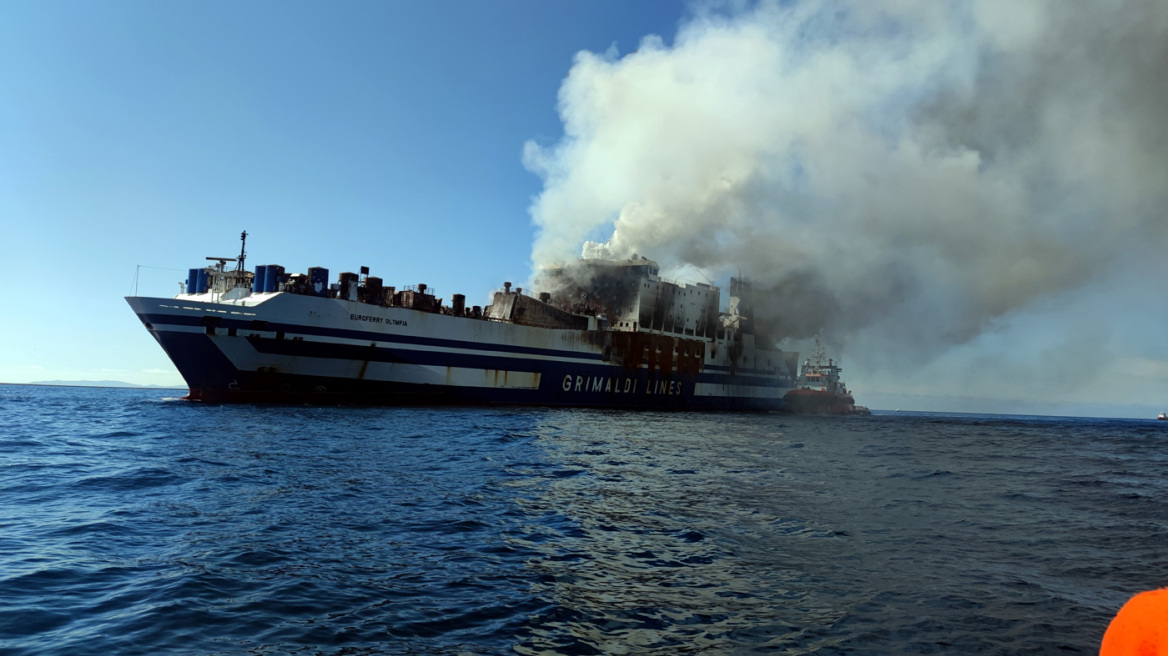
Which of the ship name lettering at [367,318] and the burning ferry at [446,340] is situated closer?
the burning ferry at [446,340]

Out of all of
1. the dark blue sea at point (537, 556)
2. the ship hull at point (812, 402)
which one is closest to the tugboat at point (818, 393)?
the ship hull at point (812, 402)

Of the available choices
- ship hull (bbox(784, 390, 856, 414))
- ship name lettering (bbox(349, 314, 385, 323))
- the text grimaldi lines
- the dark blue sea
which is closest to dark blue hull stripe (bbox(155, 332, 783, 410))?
the text grimaldi lines

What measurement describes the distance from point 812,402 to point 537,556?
74937 mm

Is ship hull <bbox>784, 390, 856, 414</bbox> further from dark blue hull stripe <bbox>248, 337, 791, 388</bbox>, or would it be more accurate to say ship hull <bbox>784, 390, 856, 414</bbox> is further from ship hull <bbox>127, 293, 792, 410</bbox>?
dark blue hull stripe <bbox>248, 337, 791, 388</bbox>

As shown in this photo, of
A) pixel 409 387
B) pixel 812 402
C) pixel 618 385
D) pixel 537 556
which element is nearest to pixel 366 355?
pixel 409 387

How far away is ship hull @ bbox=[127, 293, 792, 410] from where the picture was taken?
3625 cm

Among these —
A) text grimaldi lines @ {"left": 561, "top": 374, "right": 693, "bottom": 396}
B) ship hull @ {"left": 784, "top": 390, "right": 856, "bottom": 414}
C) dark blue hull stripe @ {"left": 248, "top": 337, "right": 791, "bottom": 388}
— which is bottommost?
ship hull @ {"left": 784, "top": 390, "right": 856, "bottom": 414}

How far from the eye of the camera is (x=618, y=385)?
54875 mm

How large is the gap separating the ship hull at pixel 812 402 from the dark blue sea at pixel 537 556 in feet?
190

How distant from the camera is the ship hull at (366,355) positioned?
3625cm

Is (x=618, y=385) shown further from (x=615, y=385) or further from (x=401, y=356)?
(x=401, y=356)

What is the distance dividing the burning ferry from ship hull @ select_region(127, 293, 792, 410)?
8 centimetres

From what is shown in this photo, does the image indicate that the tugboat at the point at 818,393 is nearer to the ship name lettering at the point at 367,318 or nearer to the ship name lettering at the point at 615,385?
the ship name lettering at the point at 615,385

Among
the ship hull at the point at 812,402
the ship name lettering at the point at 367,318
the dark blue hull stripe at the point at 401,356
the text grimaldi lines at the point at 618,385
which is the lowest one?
the ship hull at the point at 812,402
